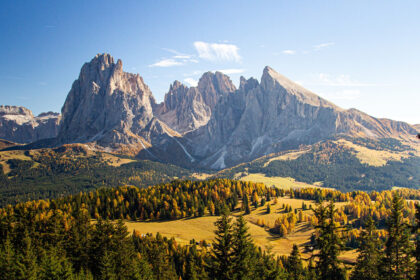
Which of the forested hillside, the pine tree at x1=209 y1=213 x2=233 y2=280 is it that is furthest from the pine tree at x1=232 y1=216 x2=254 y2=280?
the pine tree at x1=209 y1=213 x2=233 y2=280

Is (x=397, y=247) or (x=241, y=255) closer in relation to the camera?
(x=397, y=247)

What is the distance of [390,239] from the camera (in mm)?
28906

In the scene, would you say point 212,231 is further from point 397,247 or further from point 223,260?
point 397,247

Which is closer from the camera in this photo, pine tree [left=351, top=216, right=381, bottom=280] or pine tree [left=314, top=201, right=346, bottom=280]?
pine tree [left=314, top=201, right=346, bottom=280]

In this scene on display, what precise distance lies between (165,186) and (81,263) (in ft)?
347

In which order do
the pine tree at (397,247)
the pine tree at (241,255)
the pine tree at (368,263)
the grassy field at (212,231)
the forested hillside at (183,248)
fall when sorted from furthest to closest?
the grassy field at (212,231)
the pine tree at (368,263)
the pine tree at (241,255)
the forested hillside at (183,248)
the pine tree at (397,247)

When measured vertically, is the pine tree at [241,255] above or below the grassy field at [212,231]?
→ above

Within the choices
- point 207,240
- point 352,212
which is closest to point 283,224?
point 207,240

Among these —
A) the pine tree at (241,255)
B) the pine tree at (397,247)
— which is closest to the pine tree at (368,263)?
the pine tree at (397,247)

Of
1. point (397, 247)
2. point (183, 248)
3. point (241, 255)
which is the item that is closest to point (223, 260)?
point (241, 255)

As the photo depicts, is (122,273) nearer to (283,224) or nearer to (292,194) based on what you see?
(283,224)

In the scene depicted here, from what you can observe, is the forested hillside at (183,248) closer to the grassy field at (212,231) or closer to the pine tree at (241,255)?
the pine tree at (241,255)

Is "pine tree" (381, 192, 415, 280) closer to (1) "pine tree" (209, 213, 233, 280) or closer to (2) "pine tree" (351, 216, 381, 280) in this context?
(2) "pine tree" (351, 216, 381, 280)

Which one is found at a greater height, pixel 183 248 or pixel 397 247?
pixel 397 247
